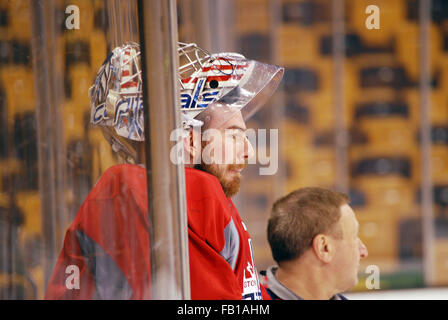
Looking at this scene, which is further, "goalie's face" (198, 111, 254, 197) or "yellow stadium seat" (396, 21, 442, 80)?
"yellow stadium seat" (396, 21, 442, 80)

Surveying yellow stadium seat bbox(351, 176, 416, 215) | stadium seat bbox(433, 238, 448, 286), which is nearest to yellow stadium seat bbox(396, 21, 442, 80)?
yellow stadium seat bbox(351, 176, 416, 215)

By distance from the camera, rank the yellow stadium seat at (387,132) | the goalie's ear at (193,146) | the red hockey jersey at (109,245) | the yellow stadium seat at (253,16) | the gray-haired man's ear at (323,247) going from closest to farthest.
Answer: the red hockey jersey at (109,245), the goalie's ear at (193,146), the gray-haired man's ear at (323,247), the yellow stadium seat at (253,16), the yellow stadium seat at (387,132)

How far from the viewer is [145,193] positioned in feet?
2.10

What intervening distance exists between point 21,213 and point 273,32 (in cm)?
296

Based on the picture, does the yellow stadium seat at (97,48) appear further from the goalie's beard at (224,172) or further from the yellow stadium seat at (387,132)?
the yellow stadium seat at (387,132)

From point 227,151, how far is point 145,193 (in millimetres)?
372

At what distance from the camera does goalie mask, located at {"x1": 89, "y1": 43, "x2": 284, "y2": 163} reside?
717mm

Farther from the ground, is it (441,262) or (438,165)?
(438,165)

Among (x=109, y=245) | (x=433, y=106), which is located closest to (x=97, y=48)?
(x=109, y=245)

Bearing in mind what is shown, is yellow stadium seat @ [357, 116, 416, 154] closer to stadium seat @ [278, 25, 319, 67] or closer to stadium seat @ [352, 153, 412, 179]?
stadium seat @ [352, 153, 412, 179]

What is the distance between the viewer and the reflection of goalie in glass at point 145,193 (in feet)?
2.22

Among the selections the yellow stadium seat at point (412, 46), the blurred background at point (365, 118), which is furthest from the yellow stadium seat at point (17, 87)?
the yellow stadium seat at point (412, 46)

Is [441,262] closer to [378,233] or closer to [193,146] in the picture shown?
[378,233]

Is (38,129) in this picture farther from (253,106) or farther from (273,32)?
(273,32)
